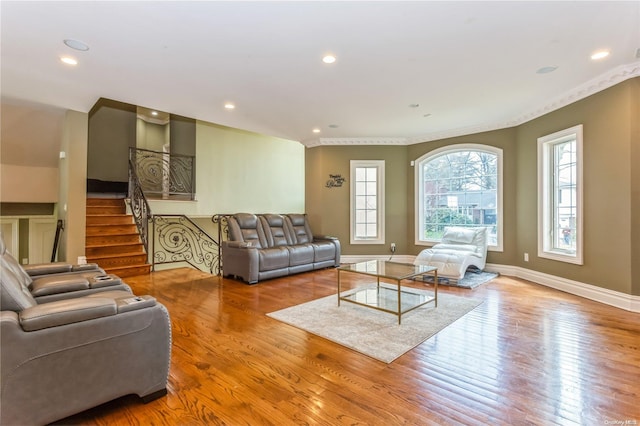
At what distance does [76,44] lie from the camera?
2809mm

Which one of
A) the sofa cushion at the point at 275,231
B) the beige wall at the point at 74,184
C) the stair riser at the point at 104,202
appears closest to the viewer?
the beige wall at the point at 74,184

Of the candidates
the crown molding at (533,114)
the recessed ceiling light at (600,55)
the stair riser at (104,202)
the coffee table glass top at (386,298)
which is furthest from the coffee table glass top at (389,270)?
the stair riser at (104,202)

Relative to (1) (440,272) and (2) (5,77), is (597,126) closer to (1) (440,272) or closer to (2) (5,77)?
(1) (440,272)

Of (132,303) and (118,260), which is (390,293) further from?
(118,260)

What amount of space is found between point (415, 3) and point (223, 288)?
4.00m

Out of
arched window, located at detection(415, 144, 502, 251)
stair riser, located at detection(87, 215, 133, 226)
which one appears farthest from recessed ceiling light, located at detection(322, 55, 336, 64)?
stair riser, located at detection(87, 215, 133, 226)

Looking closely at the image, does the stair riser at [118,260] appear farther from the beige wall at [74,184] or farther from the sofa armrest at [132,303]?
the sofa armrest at [132,303]

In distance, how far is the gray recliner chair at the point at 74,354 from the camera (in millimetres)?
1418

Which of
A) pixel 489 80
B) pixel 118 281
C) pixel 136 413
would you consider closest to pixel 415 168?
pixel 489 80

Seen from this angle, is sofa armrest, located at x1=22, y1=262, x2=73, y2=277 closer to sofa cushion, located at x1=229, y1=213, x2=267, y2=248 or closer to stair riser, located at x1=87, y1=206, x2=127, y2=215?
sofa cushion, located at x1=229, y1=213, x2=267, y2=248

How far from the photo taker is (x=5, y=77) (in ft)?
11.5

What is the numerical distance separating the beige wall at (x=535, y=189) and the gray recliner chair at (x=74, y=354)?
4769mm

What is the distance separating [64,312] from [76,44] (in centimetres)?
256

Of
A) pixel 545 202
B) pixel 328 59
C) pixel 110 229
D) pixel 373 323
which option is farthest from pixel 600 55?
pixel 110 229
